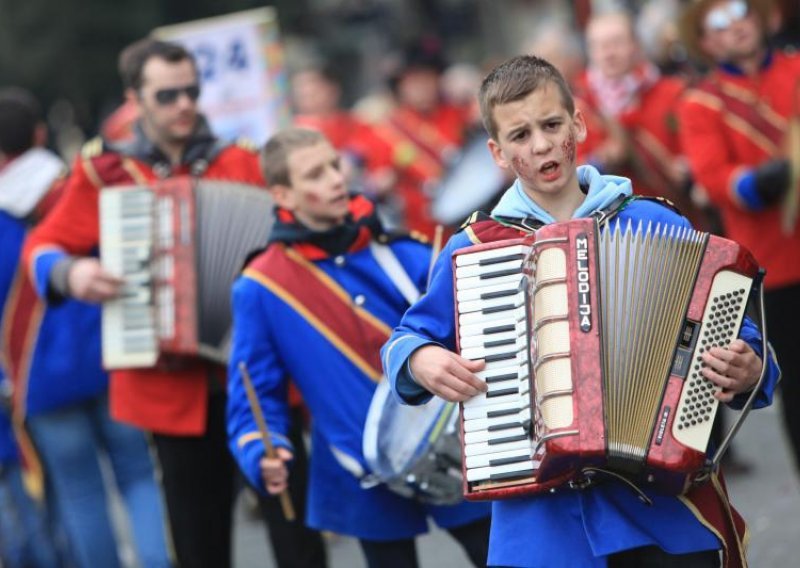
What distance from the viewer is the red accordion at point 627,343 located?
4.32 metres

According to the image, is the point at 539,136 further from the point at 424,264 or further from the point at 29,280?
the point at 29,280

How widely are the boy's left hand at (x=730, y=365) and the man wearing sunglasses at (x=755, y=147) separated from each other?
10.4 feet

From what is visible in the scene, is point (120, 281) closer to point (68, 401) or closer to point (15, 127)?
point (68, 401)

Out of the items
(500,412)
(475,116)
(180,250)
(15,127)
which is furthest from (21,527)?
(500,412)

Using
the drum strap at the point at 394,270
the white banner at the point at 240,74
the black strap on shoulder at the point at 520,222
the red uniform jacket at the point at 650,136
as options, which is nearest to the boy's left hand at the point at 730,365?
the black strap on shoulder at the point at 520,222

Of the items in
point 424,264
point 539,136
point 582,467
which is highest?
point 539,136

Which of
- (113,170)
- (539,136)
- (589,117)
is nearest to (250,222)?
(113,170)

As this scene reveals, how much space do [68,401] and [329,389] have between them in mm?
2074

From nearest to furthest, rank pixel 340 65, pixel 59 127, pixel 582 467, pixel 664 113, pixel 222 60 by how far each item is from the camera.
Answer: pixel 582 467
pixel 664 113
pixel 222 60
pixel 59 127
pixel 340 65

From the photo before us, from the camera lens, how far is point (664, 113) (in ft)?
29.9

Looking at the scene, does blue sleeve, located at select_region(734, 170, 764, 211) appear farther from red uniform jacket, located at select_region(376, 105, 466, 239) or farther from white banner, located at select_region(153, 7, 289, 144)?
red uniform jacket, located at select_region(376, 105, 466, 239)

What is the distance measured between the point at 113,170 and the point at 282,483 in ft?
6.26

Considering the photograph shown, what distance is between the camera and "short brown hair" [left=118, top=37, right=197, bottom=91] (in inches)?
282

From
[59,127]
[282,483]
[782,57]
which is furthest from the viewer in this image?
[59,127]
